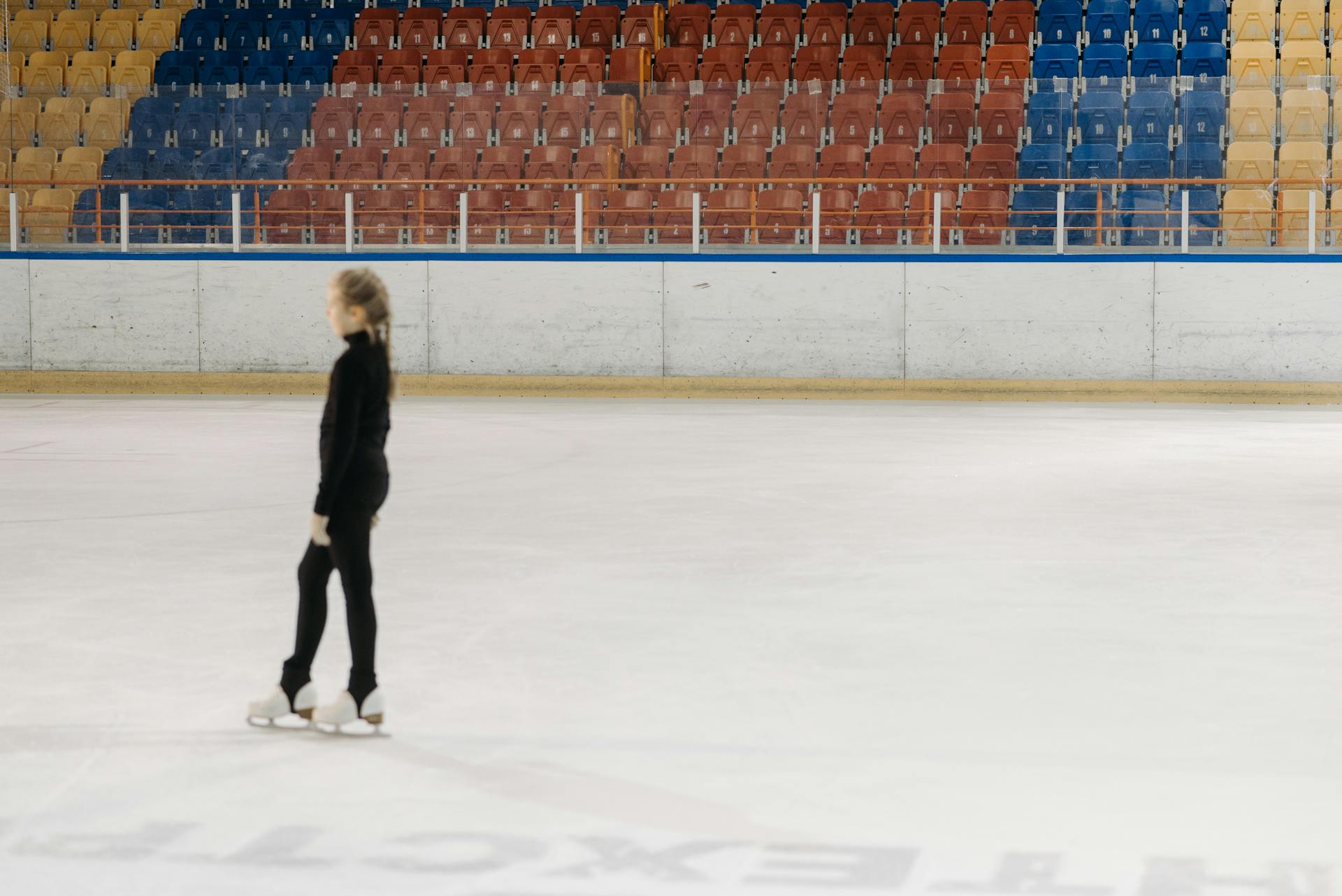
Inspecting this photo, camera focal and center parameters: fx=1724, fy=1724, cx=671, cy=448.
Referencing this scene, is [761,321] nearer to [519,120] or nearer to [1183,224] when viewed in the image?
[519,120]

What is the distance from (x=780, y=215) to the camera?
1862 cm

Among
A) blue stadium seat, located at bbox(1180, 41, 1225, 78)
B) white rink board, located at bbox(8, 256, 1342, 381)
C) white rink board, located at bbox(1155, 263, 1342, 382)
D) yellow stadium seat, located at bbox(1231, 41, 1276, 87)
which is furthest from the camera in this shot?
blue stadium seat, located at bbox(1180, 41, 1225, 78)

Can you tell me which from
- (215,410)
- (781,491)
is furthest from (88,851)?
(215,410)

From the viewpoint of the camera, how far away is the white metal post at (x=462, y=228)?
61.1 feet

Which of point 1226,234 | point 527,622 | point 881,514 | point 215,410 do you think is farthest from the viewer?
point 1226,234

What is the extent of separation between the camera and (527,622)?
6.16 m

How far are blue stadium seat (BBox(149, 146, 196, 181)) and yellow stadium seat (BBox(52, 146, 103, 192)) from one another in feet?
2.19

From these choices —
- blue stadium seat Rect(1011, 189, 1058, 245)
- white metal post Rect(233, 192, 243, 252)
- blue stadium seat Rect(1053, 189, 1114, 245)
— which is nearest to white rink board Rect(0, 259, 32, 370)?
white metal post Rect(233, 192, 243, 252)

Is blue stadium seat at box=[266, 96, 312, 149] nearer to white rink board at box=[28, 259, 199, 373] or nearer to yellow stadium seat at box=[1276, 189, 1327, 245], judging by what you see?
white rink board at box=[28, 259, 199, 373]

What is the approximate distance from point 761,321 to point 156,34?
10.6 metres

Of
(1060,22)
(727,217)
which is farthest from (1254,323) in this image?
(1060,22)

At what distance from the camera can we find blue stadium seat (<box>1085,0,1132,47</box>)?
22.1 metres

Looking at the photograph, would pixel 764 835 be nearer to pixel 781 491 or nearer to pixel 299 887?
pixel 299 887

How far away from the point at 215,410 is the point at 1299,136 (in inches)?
452
